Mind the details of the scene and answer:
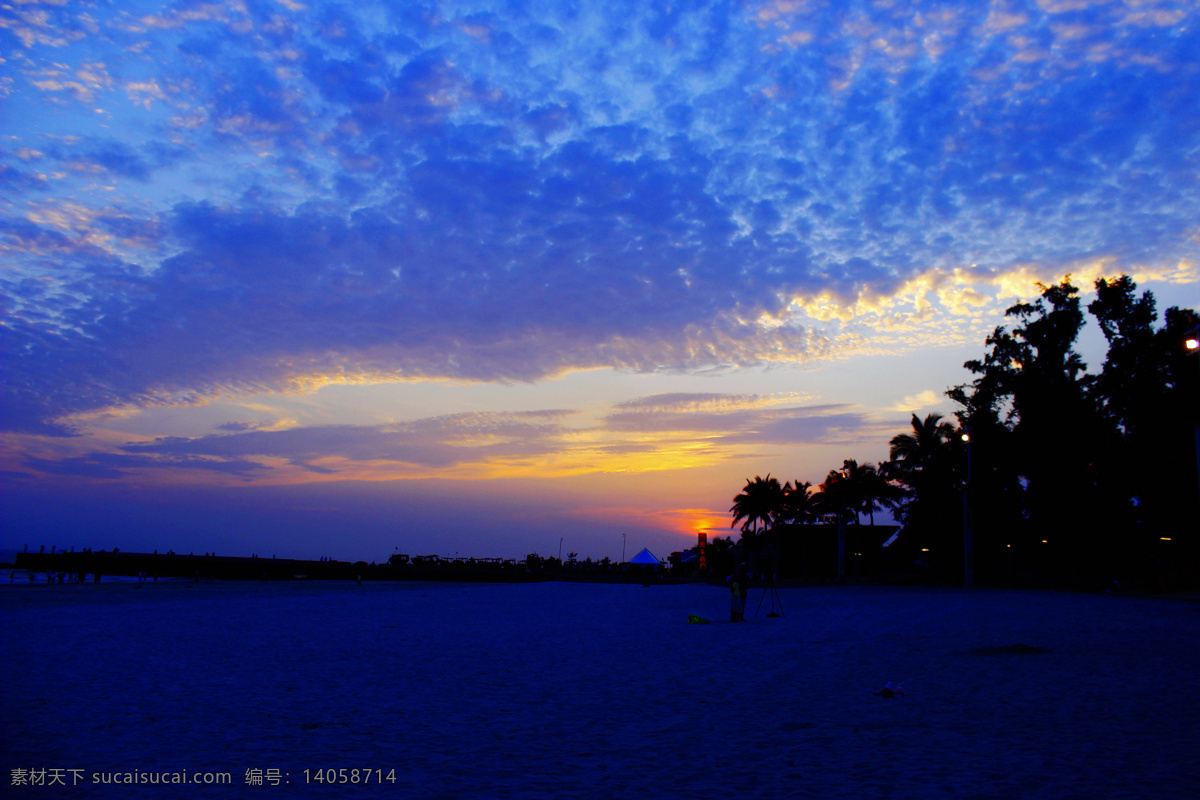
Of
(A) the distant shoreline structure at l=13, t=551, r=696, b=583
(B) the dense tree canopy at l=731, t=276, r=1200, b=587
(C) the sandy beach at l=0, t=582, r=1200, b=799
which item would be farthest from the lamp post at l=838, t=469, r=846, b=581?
(C) the sandy beach at l=0, t=582, r=1200, b=799

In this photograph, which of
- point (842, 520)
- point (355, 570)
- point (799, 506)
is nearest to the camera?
point (842, 520)

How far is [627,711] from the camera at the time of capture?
10516 millimetres

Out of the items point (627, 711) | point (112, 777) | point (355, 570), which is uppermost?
point (112, 777)

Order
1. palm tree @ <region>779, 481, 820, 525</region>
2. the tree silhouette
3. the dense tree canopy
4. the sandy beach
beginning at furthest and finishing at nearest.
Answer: palm tree @ <region>779, 481, 820, 525</region>
the tree silhouette
the dense tree canopy
the sandy beach

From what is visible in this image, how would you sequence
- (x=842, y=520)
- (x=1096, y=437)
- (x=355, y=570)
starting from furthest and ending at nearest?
(x=355, y=570)
(x=842, y=520)
(x=1096, y=437)

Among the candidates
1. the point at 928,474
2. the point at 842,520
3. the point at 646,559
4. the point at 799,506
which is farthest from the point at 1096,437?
the point at 646,559

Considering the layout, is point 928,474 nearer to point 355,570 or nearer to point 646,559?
point 646,559

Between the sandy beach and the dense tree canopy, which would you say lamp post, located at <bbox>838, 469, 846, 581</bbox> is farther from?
the sandy beach

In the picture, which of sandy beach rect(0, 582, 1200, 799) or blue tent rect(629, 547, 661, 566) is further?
blue tent rect(629, 547, 661, 566)

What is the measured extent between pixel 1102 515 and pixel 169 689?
158 feet

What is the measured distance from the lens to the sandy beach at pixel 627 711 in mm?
7152

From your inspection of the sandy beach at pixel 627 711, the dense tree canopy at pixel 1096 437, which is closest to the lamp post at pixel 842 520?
the dense tree canopy at pixel 1096 437

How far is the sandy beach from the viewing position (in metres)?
7.15

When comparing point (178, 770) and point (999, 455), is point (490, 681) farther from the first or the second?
point (999, 455)
